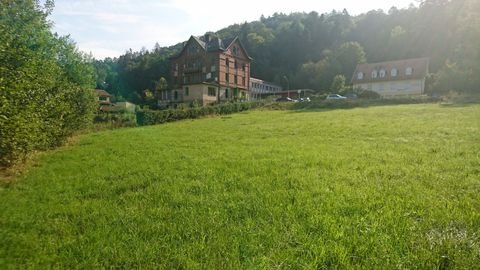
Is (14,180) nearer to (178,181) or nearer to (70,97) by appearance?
(178,181)

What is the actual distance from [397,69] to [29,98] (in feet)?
182

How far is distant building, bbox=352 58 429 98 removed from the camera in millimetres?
53094

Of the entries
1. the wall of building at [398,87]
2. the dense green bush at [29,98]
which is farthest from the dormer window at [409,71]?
the dense green bush at [29,98]

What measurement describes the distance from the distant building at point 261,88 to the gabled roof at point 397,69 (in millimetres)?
25062

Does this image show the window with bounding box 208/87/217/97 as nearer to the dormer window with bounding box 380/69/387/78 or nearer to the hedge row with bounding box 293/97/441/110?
the hedge row with bounding box 293/97/441/110

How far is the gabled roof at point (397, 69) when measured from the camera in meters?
53.3

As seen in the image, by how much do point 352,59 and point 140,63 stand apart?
179ft

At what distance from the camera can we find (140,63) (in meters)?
94.6

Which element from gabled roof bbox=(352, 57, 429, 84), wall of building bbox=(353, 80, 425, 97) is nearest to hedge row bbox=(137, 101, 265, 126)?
wall of building bbox=(353, 80, 425, 97)

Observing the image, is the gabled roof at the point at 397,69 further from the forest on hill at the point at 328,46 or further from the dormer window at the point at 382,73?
the forest on hill at the point at 328,46

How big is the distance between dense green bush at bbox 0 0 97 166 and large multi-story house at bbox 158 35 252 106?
25.5 meters

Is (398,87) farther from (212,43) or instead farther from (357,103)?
(212,43)

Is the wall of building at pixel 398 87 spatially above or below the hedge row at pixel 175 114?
above

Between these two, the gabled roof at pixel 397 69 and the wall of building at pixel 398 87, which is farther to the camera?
the gabled roof at pixel 397 69
